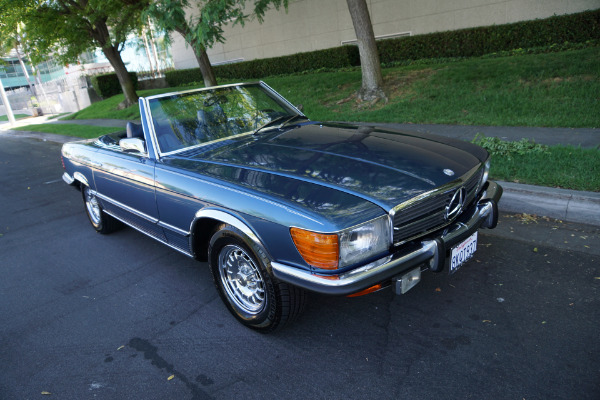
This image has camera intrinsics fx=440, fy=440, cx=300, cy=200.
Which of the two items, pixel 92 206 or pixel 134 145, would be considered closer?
pixel 134 145

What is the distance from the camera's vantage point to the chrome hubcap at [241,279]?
3.08m

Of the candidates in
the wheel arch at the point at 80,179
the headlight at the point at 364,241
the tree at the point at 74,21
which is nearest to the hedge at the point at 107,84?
the tree at the point at 74,21

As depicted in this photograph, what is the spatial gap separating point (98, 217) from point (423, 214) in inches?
166

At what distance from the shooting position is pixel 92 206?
5.52 m

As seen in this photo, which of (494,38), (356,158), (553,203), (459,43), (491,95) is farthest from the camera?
(459,43)

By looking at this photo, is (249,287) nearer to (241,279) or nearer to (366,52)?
(241,279)

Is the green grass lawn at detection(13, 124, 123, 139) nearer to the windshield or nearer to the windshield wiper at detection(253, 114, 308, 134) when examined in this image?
the windshield

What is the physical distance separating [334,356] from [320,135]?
1.84 meters

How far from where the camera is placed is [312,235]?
2439mm

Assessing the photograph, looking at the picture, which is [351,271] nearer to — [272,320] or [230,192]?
[272,320]

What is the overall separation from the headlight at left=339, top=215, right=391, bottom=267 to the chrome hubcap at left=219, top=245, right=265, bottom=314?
76cm

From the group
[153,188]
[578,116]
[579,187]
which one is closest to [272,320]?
[153,188]

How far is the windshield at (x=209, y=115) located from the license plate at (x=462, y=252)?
2.10 metres

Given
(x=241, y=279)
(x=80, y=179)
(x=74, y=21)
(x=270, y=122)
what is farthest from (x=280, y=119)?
(x=74, y=21)
